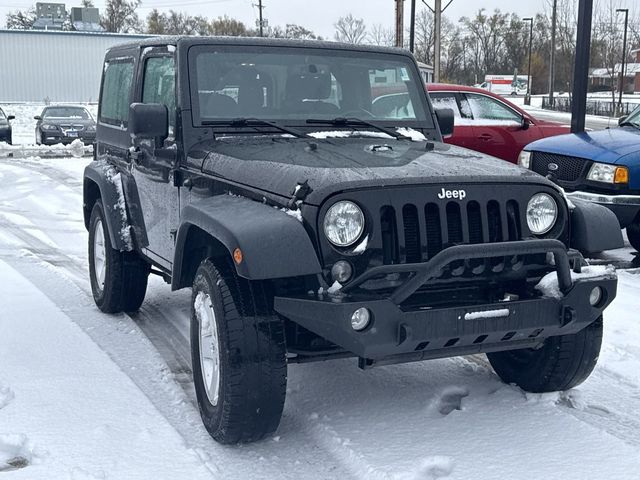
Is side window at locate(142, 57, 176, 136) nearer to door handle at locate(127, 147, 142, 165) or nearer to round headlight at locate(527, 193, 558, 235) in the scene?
door handle at locate(127, 147, 142, 165)

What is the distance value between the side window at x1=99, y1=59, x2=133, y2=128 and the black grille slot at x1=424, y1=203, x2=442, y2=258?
110 inches

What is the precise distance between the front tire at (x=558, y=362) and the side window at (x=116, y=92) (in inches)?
122

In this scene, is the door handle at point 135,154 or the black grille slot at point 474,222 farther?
the door handle at point 135,154

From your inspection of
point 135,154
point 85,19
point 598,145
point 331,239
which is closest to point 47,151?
point 598,145

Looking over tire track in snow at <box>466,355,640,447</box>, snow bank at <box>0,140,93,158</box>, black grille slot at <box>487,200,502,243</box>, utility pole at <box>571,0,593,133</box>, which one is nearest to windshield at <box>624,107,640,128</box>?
utility pole at <box>571,0,593,133</box>

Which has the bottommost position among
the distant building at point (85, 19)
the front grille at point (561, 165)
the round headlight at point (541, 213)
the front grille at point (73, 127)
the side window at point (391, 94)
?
the front grille at point (73, 127)

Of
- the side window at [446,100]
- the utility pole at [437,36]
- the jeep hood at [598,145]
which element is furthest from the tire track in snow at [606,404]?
the utility pole at [437,36]

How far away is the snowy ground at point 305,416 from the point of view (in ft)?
11.3

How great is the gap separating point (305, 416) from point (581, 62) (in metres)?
8.58

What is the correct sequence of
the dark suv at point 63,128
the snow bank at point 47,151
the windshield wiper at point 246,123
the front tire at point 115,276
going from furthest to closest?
the dark suv at point 63,128, the snow bank at point 47,151, the front tire at point 115,276, the windshield wiper at point 246,123

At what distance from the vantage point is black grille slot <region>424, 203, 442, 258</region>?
348 cm

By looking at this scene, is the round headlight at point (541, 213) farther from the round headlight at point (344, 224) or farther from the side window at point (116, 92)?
the side window at point (116, 92)

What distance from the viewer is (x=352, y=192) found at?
337 cm

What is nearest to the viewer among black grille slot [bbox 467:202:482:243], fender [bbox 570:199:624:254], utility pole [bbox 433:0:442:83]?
black grille slot [bbox 467:202:482:243]
